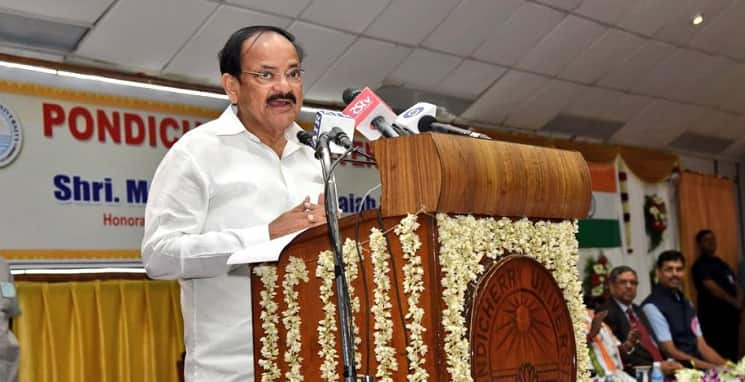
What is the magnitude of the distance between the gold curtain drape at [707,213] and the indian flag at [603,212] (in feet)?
4.03

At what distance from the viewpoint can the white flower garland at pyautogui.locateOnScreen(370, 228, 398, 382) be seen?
1728 mm

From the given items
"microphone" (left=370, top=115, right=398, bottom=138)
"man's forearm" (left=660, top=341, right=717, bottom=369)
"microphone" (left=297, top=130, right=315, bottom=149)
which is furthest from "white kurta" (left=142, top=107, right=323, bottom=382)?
"man's forearm" (left=660, top=341, right=717, bottom=369)

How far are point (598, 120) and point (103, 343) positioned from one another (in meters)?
5.34

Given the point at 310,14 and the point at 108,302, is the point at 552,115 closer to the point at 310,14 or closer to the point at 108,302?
the point at 310,14

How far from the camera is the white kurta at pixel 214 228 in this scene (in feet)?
6.72

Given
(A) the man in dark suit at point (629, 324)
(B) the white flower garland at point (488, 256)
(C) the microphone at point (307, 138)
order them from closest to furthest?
(B) the white flower garland at point (488, 256) → (C) the microphone at point (307, 138) → (A) the man in dark suit at point (629, 324)

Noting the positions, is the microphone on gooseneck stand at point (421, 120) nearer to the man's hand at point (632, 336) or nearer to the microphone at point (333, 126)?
the microphone at point (333, 126)

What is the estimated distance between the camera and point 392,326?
1.73 metres

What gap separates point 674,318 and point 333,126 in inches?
219

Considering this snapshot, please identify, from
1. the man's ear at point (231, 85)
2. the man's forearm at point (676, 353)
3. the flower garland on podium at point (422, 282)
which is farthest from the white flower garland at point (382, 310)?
the man's forearm at point (676, 353)

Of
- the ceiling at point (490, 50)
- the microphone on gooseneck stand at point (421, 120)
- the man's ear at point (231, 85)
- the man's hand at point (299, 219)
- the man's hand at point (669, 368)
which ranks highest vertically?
the ceiling at point (490, 50)

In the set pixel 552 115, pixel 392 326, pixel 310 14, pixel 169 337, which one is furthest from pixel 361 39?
pixel 392 326

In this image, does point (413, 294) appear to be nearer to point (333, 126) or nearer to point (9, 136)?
point (333, 126)

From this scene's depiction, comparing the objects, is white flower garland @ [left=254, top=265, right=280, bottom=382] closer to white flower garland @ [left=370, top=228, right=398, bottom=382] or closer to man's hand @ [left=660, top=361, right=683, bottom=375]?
white flower garland @ [left=370, top=228, right=398, bottom=382]
